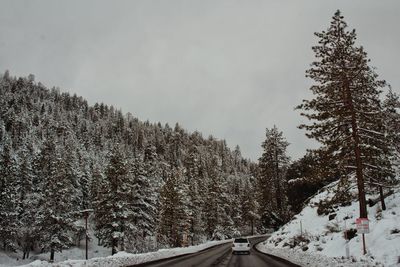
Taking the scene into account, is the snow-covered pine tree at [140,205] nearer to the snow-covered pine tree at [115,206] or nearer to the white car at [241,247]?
the snow-covered pine tree at [115,206]

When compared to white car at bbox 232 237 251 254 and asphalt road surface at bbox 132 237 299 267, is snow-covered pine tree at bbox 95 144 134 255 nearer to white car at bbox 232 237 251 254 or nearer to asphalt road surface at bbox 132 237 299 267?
white car at bbox 232 237 251 254

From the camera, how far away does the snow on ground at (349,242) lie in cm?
1576

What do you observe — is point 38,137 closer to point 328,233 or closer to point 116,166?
point 116,166

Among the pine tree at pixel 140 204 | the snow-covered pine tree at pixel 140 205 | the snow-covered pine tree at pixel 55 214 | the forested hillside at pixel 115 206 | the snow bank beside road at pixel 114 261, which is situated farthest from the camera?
the snow-covered pine tree at pixel 55 214

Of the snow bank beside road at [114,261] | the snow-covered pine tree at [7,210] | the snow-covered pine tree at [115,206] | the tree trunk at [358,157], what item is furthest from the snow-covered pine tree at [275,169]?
the snow-covered pine tree at [7,210]

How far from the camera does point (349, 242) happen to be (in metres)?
20.7

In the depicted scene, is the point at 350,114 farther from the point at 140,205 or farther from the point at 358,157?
the point at 140,205

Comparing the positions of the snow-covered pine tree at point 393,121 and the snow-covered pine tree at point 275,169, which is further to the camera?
the snow-covered pine tree at point 275,169

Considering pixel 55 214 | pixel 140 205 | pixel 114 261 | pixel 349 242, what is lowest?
pixel 114 261

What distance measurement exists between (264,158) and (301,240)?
30746 mm

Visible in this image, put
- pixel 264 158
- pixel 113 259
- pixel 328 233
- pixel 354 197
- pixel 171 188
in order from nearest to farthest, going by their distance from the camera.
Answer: pixel 113 259 < pixel 328 233 < pixel 354 197 < pixel 171 188 < pixel 264 158

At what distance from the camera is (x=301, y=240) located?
27.7m

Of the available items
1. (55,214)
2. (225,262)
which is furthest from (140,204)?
(225,262)

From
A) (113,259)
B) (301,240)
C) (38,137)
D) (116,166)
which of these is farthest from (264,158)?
(38,137)
